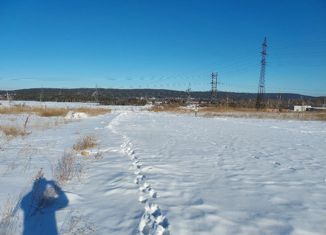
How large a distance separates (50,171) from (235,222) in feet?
14.9

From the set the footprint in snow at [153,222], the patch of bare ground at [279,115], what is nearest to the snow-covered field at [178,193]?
the footprint in snow at [153,222]

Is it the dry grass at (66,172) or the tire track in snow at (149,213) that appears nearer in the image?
the tire track in snow at (149,213)

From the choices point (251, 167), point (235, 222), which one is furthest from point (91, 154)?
point (235, 222)

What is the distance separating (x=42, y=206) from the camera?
5.22 meters

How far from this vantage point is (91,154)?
34.0ft

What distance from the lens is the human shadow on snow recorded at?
14.6 ft

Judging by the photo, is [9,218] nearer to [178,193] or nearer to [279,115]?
[178,193]

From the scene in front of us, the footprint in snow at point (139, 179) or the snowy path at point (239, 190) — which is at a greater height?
the snowy path at point (239, 190)

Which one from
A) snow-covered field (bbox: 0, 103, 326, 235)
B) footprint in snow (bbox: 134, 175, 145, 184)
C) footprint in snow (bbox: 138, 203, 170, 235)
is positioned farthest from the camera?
footprint in snow (bbox: 134, 175, 145, 184)

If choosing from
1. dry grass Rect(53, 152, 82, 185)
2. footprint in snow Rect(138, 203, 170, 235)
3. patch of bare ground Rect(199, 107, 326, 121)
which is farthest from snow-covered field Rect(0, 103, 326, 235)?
patch of bare ground Rect(199, 107, 326, 121)

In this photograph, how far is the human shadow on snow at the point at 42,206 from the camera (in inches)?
175

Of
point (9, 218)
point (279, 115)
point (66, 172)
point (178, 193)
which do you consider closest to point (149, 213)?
point (178, 193)

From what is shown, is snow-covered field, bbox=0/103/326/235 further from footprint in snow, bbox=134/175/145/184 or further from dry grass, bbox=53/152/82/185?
dry grass, bbox=53/152/82/185

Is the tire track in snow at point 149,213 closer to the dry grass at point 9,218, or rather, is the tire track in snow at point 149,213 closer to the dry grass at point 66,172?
the dry grass at point 66,172
